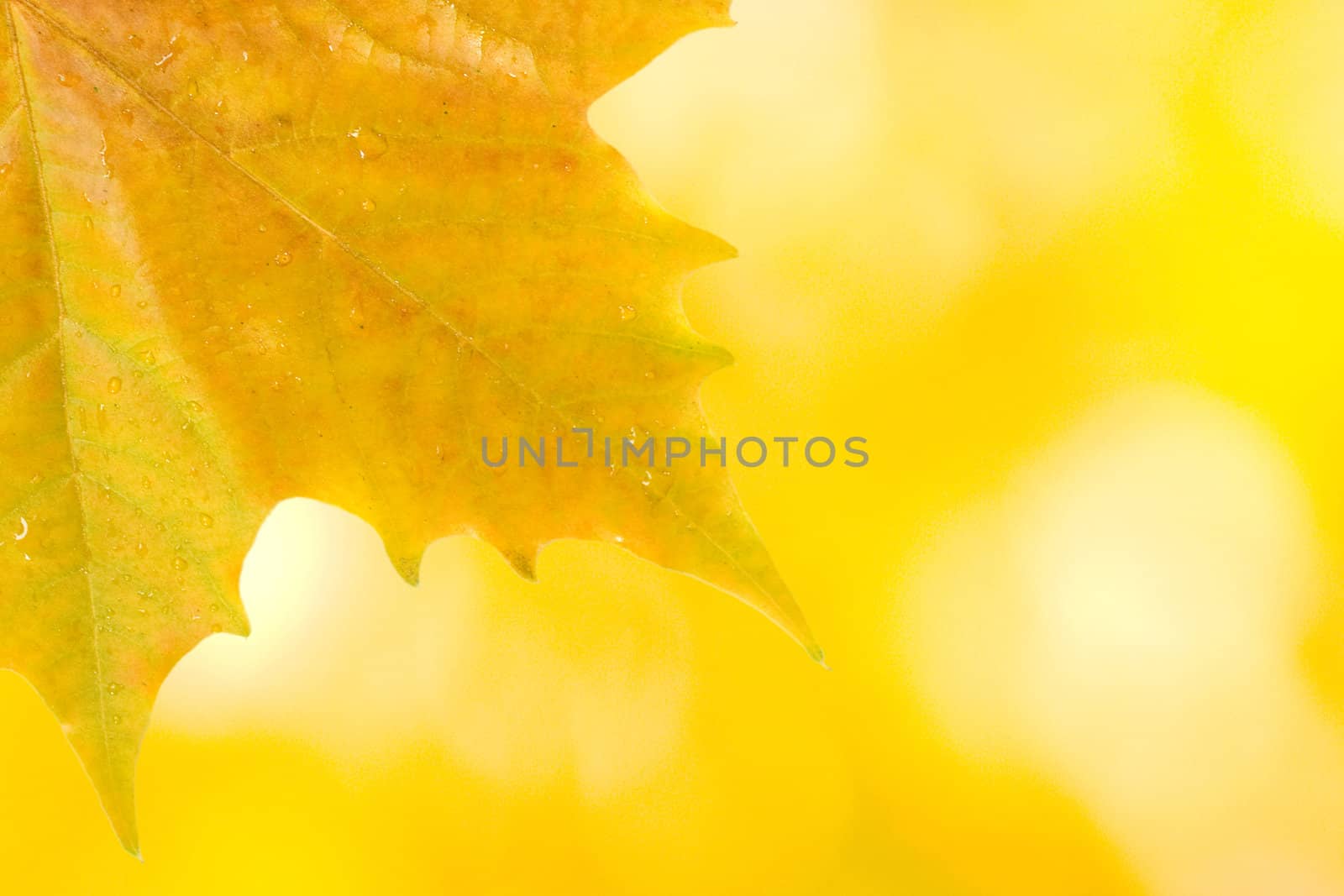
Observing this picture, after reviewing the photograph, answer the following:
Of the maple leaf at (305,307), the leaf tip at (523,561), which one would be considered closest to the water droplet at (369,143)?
the maple leaf at (305,307)

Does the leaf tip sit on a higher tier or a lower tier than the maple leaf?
→ lower

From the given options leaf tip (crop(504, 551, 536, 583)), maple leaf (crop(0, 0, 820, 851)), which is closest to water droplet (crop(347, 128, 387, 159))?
maple leaf (crop(0, 0, 820, 851))

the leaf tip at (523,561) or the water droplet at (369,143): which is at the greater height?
the water droplet at (369,143)

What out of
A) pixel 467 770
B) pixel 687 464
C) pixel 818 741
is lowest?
pixel 687 464

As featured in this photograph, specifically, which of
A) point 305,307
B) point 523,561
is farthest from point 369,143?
point 523,561

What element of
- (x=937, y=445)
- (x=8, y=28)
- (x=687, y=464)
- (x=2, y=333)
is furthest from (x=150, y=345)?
(x=937, y=445)

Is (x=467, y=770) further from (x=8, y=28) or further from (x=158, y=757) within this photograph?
(x=8, y=28)

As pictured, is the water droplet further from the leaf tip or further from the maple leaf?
the leaf tip

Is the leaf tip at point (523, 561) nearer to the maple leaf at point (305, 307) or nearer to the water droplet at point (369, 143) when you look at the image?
the maple leaf at point (305, 307)
